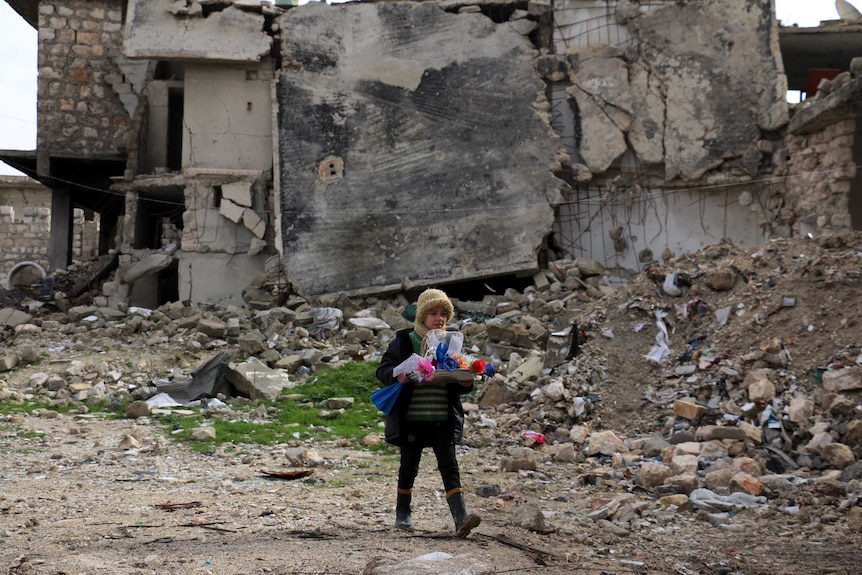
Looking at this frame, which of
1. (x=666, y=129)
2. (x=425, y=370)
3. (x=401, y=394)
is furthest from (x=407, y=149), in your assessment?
(x=425, y=370)


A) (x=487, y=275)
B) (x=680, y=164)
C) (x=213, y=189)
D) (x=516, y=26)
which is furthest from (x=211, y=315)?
(x=680, y=164)

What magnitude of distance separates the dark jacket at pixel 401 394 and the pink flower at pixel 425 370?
7.5 inches

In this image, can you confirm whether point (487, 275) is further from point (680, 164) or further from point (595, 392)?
point (595, 392)

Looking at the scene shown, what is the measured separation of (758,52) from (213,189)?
9879 millimetres

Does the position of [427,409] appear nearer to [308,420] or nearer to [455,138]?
[308,420]

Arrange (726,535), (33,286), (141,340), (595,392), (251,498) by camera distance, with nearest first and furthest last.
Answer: (726,535)
(251,498)
(595,392)
(141,340)
(33,286)

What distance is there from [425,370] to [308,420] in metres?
4.67

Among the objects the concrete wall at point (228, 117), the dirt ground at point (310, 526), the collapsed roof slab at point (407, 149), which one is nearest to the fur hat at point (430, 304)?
the dirt ground at point (310, 526)

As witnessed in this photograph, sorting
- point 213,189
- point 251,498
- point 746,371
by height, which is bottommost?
point 251,498

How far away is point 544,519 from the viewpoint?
484 centimetres

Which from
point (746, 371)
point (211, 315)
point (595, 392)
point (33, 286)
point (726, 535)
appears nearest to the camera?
point (726, 535)

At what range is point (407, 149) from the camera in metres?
15.0

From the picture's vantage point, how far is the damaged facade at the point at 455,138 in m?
14.6

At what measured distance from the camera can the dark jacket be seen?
4371 mm
